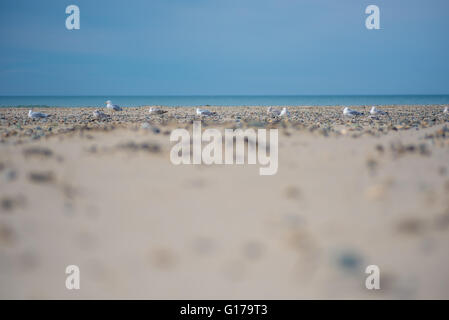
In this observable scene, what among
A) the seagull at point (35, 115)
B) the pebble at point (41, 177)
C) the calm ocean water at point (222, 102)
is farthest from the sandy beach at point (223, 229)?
the calm ocean water at point (222, 102)

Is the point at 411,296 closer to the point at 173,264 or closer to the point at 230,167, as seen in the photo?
the point at 173,264

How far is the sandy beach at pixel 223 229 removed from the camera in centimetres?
238

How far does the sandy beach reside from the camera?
7.80 feet

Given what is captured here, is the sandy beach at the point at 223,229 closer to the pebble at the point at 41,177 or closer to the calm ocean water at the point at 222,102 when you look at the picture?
the pebble at the point at 41,177

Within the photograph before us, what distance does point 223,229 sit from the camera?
2990mm

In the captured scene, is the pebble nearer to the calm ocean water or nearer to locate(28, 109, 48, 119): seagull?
locate(28, 109, 48, 119): seagull

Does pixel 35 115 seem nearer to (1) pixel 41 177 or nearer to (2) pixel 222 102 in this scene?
(1) pixel 41 177

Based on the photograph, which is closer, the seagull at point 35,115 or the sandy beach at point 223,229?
the sandy beach at point 223,229

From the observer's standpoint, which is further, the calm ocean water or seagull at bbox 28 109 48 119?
the calm ocean water

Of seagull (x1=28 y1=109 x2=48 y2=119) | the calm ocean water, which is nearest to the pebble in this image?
seagull (x1=28 y1=109 x2=48 y2=119)

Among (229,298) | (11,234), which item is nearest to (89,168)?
(11,234)
